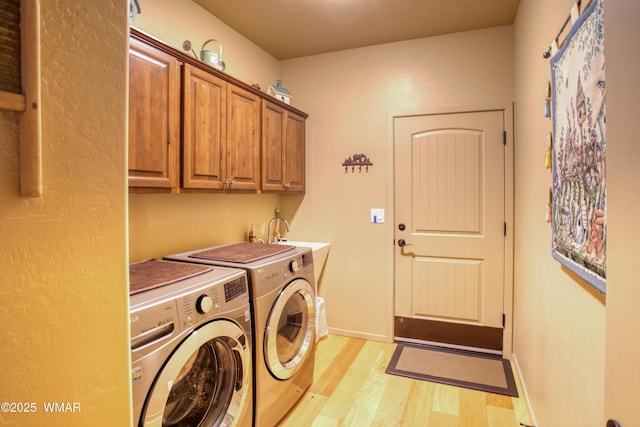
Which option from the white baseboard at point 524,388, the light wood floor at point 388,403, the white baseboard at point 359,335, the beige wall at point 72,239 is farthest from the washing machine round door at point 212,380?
the white baseboard at point 359,335

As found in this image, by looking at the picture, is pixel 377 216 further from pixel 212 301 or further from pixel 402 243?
pixel 212 301

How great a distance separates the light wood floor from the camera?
202 centimetres

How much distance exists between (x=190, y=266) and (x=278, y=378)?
775mm

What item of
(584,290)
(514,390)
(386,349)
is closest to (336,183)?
(386,349)

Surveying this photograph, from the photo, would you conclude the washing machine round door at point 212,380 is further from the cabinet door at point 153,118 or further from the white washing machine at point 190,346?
the cabinet door at point 153,118

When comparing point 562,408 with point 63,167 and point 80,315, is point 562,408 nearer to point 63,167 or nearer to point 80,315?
point 80,315

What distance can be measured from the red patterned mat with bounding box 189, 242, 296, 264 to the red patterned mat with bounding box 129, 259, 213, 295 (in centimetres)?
18

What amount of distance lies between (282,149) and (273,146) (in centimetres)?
14

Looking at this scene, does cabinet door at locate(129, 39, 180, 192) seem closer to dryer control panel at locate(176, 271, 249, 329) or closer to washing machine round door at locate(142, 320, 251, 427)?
dryer control panel at locate(176, 271, 249, 329)

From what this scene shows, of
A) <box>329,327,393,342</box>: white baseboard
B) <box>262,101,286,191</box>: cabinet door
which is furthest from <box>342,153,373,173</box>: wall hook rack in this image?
<box>329,327,393,342</box>: white baseboard

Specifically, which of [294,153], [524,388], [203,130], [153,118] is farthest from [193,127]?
[524,388]

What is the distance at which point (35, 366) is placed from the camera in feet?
1.83

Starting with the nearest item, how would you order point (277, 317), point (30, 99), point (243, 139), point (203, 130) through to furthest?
point (30, 99) → point (277, 317) → point (203, 130) → point (243, 139)

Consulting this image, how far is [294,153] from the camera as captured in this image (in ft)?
10.2
